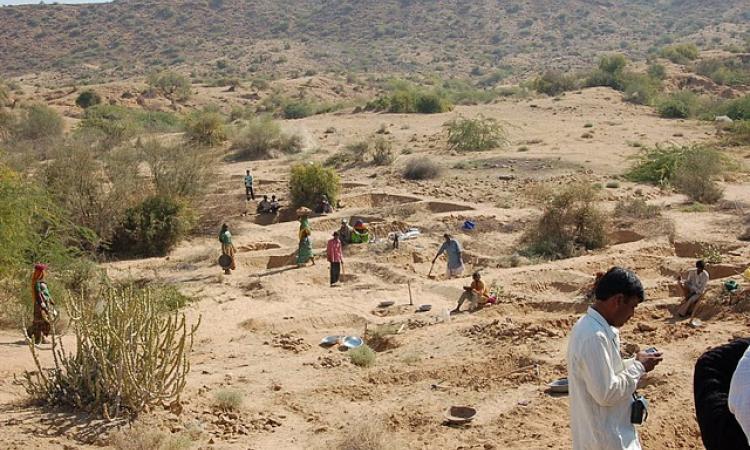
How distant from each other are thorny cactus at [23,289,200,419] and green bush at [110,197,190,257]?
1001cm

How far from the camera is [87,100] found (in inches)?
1797

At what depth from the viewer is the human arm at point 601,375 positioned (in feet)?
12.6

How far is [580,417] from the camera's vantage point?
3.97m

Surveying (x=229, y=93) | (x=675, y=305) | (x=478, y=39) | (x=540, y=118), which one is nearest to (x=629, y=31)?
(x=478, y=39)

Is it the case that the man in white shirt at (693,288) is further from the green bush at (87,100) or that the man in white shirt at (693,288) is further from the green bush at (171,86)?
the green bush at (171,86)

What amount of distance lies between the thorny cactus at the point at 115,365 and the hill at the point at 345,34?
60.4 metres

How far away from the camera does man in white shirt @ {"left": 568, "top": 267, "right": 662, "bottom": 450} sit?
12.6ft

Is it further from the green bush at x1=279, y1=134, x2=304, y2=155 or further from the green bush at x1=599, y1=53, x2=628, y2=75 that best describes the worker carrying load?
A: the green bush at x1=599, y1=53, x2=628, y2=75

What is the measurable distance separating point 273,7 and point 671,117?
211 feet

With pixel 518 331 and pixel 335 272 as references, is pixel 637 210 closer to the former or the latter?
pixel 335 272

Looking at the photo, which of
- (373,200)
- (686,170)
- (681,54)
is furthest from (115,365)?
(681,54)

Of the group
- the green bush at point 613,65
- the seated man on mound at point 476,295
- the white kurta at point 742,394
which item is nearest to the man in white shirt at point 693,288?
the seated man on mound at point 476,295

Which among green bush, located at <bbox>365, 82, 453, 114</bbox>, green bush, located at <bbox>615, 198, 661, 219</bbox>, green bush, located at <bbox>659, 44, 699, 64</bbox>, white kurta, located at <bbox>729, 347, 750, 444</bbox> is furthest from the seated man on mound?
green bush, located at <bbox>659, 44, 699, 64</bbox>

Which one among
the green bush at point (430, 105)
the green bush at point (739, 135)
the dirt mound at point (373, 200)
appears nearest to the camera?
the dirt mound at point (373, 200)
